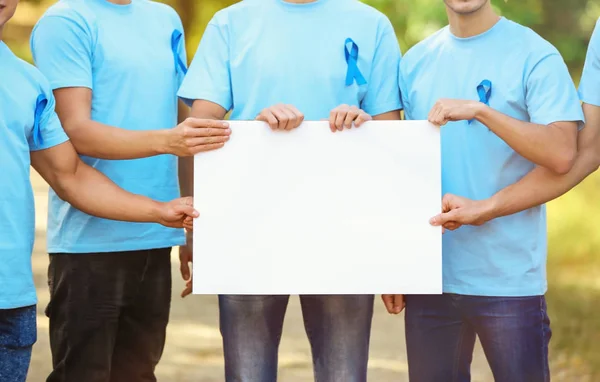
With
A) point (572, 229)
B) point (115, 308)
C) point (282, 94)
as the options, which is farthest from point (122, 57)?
point (572, 229)

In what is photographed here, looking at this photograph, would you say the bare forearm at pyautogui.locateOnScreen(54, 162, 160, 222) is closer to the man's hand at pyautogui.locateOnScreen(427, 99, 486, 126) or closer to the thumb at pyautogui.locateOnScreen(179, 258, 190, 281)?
the thumb at pyautogui.locateOnScreen(179, 258, 190, 281)

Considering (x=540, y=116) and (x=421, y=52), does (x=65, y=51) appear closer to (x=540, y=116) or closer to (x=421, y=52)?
(x=421, y=52)

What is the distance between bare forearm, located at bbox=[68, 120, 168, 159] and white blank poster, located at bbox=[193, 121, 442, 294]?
0.34 meters

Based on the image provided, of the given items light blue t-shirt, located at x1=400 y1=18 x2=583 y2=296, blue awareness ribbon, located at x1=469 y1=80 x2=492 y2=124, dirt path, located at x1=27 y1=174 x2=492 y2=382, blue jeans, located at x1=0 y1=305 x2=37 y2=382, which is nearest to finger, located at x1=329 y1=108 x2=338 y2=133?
Result: light blue t-shirt, located at x1=400 y1=18 x2=583 y2=296

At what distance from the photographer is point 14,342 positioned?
290 cm

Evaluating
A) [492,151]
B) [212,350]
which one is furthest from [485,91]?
[212,350]

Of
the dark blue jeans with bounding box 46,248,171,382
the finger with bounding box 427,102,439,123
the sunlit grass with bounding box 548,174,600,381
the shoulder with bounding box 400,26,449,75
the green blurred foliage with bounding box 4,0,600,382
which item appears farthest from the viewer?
the green blurred foliage with bounding box 4,0,600,382

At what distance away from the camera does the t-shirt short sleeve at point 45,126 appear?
3.02 meters

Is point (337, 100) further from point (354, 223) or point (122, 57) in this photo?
point (122, 57)

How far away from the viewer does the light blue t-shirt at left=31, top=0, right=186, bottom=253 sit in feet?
11.5

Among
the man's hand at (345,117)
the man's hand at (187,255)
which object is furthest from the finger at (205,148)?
the man's hand at (187,255)

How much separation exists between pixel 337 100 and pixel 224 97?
1.21ft

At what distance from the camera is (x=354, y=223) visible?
3.21 m

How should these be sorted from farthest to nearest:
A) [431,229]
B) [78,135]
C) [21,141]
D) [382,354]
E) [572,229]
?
1. [572,229]
2. [382,354]
3. [78,135]
4. [431,229]
5. [21,141]
